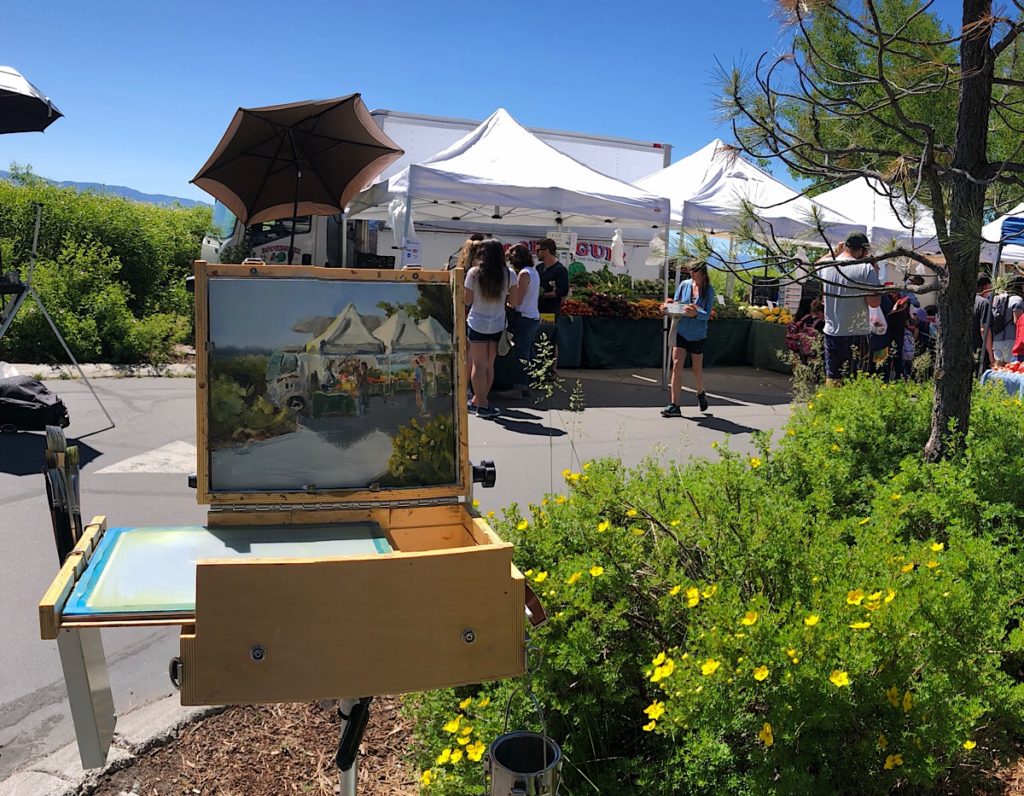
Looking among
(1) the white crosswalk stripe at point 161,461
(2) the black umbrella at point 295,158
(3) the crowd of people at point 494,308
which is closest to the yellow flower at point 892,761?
(1) the white crosswalk stripe at point 161,461

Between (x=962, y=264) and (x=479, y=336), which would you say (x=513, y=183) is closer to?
(x=479, y=336)

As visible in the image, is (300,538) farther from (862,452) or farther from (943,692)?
(862,452)

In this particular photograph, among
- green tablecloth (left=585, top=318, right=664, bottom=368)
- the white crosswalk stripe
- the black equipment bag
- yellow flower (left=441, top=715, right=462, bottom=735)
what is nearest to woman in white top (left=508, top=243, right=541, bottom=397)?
green tablecloth (left=585, top=318, right=664, bottom=368)

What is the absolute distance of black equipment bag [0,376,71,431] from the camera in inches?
282

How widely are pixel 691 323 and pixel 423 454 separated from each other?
7.07 m

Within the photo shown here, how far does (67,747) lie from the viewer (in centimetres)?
294

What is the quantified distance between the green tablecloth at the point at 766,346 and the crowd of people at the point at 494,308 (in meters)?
5.50

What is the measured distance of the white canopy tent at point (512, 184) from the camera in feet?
33.4

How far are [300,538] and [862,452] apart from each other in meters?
3.23

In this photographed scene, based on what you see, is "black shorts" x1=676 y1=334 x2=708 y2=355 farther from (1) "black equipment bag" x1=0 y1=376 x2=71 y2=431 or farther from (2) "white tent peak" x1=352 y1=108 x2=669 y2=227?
(1) "black equipment bag" x1=0 y1=376 x2=71 y2=431

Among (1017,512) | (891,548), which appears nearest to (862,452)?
(1017,512)

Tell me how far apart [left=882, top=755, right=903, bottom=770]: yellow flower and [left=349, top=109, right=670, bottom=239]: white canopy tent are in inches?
338

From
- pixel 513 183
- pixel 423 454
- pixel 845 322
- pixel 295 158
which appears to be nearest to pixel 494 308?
pixel 295 158

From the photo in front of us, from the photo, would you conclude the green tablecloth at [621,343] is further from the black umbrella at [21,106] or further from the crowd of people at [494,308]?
the black umbrella at [21,106]
